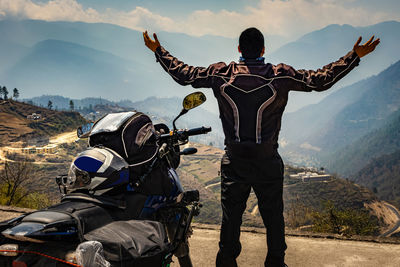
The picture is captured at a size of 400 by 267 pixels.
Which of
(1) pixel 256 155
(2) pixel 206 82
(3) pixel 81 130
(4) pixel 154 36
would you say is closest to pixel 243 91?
(2) pixel 206 82

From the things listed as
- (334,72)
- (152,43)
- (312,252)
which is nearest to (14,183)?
(312,252)

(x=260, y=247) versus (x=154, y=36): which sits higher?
(x=154, y=36)

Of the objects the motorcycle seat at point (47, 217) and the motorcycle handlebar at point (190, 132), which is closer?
the motorcycle seat at point (47, 217)

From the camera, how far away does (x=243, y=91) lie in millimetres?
3232

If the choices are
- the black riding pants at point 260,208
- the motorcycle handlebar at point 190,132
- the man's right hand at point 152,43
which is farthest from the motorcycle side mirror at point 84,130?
the black riding pants at point 260,208

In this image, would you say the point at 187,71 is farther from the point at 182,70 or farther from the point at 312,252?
the point at 312,252

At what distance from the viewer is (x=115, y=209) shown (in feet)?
7.27

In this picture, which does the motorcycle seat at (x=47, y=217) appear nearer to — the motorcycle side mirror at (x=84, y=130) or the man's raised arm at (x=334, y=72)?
the motorcycle side mirror at (x=84, y=130)

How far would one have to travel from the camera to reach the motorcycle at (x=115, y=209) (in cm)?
169

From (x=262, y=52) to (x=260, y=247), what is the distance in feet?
11.1

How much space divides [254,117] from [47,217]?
6.73 feet

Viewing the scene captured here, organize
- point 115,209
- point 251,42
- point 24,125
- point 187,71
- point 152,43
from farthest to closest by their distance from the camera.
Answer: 1. point 24,125
2. point 152,43
3. point 187,71
4. point 251,42
5. point 115,209

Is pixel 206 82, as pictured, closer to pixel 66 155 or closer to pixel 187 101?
pixel 187 101

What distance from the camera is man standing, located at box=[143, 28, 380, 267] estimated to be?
3189mm
